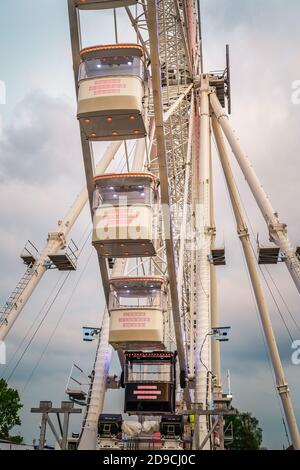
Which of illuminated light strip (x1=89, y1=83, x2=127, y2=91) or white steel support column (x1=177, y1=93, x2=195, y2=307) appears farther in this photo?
white steel support column (x1=177, y1=93, x2=195, y2=307)

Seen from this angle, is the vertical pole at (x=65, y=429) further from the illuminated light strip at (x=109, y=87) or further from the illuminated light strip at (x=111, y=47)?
the illuminated light strip at (x=111, y=47)

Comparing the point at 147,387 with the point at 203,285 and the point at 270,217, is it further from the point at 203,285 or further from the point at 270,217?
the point at 270,217

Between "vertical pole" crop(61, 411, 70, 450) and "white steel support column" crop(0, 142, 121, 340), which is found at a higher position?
"white steel support column" crop(0, 142, 121, 340)

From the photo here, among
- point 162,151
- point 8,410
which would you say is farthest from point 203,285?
point 8,410

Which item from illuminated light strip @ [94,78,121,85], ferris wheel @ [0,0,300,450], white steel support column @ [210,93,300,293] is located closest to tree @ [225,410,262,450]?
ferris wheel @ [0,0,300,450]

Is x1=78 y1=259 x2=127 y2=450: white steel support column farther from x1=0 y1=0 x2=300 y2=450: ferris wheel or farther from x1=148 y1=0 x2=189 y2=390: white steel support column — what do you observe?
x1=148 y1=0 x2=189 y2=390: white steel support column

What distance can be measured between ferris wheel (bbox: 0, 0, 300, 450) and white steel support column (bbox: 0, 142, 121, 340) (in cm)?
6

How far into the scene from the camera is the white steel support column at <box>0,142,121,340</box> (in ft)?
75.5

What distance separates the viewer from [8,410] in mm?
52406

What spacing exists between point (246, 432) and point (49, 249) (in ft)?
262

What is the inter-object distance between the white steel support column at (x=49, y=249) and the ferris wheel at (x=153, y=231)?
6cm
